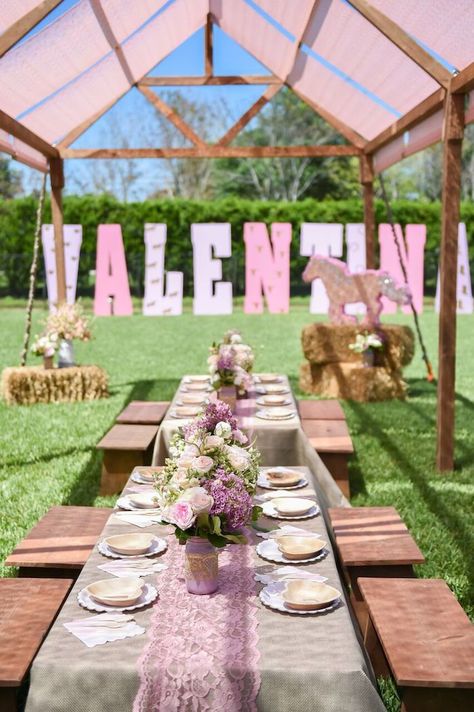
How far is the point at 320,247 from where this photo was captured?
22438 mm

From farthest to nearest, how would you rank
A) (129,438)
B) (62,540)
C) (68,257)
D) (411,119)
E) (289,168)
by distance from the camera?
(289,168) → (68,257) → (411,119) → (129,438) → (62,540)

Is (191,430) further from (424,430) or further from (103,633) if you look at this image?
(424,430)

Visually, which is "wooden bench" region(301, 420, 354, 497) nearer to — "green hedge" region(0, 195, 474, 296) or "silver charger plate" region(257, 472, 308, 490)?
"silver charger plate" region(257, 472, 308, 490)

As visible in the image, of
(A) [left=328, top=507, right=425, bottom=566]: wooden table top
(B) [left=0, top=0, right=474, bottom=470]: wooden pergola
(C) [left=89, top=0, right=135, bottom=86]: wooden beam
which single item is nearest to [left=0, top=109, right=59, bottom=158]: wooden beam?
(B) [left=0, top=0, right=474, bottom=470]: wooden pergola

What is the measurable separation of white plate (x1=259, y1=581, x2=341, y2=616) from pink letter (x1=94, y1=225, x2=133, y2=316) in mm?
17886

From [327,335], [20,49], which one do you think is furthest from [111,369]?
[20,49]

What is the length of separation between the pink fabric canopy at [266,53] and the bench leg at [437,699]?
4.08 metres

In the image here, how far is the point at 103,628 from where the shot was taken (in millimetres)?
2516

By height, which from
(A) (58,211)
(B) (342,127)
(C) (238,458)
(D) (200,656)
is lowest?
(D) (200,656)

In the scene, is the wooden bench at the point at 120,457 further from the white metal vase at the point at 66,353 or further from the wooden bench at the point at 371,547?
the white metal vase at the point at 66,353

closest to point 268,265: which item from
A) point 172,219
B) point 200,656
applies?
point 172,219

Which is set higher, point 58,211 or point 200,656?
point 58,211

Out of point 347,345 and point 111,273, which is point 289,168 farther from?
point 347,345

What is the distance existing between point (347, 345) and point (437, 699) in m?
7.75
